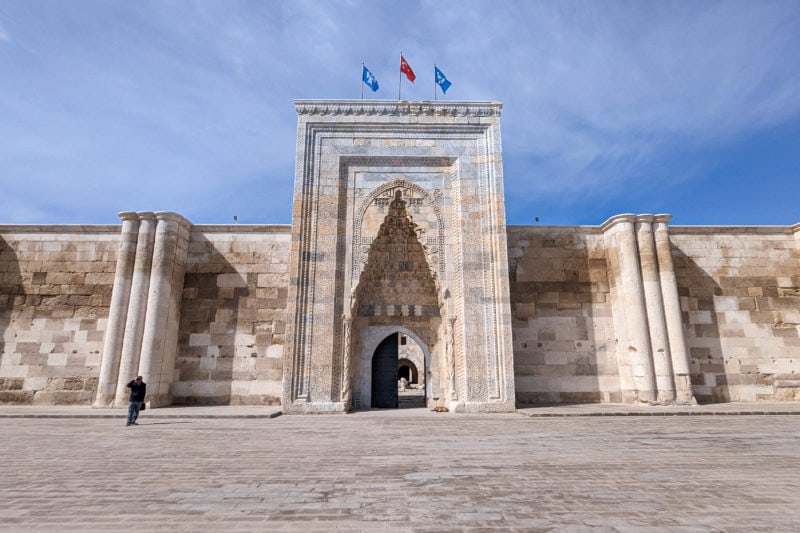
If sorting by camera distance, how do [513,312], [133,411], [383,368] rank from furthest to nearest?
[383,368] < [513,312] < [133,411]

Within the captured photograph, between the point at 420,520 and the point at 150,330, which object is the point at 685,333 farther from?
the point at 150,330

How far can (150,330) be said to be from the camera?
39.0ft

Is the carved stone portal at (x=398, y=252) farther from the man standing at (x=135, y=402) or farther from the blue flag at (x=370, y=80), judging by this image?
the man standing at (x=135, y=402)

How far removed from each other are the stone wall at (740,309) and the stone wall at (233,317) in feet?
41.9

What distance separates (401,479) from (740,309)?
14040mm

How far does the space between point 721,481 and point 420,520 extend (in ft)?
10.9

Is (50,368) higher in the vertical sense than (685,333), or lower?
lower

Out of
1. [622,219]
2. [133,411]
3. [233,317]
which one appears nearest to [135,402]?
[133,411]

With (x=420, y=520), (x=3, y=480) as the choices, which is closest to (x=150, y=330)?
(x=3, y=480)

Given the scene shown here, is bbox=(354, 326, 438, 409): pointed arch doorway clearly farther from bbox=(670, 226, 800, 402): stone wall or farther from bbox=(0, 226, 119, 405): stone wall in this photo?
bbox=(670, 226, 800, 402): stone wall

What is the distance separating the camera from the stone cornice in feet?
42.6

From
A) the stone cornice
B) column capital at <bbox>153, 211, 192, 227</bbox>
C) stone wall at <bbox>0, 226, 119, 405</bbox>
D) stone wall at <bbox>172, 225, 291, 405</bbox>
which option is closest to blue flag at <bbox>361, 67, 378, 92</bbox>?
the stone cornice

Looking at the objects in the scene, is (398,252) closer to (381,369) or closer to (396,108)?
(381,369)

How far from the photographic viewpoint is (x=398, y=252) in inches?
530
